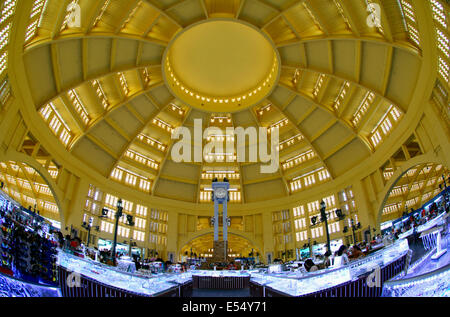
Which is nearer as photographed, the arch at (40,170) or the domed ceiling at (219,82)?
the arch at (40,170)

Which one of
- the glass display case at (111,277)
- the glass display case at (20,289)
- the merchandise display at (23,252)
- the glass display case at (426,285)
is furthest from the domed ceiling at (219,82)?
the glass display case at (426,285)

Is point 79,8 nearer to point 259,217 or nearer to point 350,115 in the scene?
point 350,115

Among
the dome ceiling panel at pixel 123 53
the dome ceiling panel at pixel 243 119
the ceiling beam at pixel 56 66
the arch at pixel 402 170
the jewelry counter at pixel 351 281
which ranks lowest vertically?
the jewelry counter at pixel 351 281

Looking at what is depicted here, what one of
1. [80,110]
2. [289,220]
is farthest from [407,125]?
[80,110]

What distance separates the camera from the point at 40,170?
26734 millimetres

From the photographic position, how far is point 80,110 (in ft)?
102

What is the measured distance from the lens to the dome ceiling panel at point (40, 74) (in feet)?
69.7

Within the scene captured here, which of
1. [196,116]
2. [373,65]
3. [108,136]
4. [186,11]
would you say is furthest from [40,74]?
[373,65]

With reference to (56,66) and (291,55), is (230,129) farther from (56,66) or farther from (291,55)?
(56,66)

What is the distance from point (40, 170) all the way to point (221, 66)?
69.0ft

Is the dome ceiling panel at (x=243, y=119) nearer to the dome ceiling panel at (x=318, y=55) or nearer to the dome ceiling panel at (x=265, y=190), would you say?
the dome ceiling panel at (x=265, y=190)

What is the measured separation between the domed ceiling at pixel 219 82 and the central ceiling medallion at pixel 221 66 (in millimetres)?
125

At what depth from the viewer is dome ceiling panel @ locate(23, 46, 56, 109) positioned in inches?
837

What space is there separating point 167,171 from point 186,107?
9.80 m
